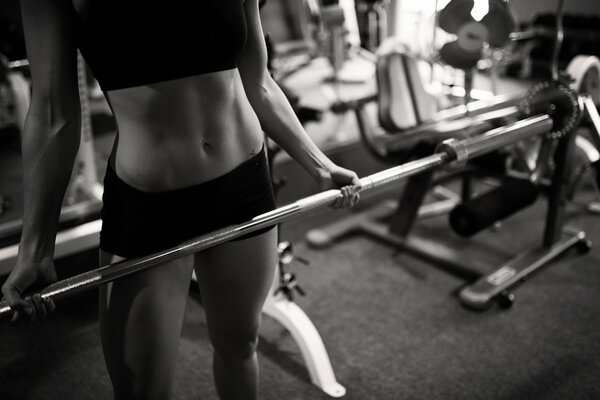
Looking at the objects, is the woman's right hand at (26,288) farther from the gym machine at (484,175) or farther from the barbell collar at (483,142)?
the gym machine at (484,175)

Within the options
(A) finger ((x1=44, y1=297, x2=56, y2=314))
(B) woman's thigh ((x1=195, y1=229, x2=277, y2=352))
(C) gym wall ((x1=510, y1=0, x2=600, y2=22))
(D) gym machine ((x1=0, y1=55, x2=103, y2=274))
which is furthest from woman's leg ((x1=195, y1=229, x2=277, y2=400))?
(C) gym wall ((x1=510, y1=0, x2=600, y2=22))

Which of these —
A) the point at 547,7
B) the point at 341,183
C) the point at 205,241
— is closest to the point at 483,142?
the point at 341,183

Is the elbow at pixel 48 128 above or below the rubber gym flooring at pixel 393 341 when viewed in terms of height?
above

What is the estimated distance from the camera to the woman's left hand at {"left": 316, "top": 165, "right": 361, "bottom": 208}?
1.24m

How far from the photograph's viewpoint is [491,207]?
2.29 metres

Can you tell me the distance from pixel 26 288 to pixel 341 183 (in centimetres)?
70

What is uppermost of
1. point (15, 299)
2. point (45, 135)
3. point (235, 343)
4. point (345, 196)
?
point (45, 135)

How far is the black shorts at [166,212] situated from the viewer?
0.98m

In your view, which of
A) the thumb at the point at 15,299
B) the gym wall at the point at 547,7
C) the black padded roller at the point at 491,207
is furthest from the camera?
the gym wall at the point at 547,7

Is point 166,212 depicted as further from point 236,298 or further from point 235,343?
point 235,343

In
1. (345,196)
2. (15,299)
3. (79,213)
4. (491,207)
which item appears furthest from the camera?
(79,213)

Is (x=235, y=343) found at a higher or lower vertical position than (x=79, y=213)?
higher

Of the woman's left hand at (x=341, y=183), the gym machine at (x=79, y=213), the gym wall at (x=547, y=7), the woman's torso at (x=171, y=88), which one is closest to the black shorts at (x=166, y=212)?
the woman's torso at (x=171, y=88)

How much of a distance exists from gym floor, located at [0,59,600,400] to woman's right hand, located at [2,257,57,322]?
3.45 ft
